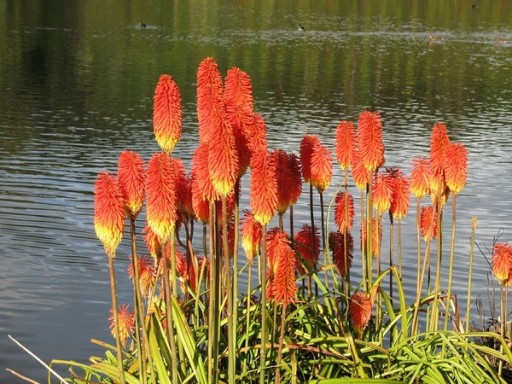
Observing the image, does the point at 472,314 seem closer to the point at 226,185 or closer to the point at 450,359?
the point at 450,359

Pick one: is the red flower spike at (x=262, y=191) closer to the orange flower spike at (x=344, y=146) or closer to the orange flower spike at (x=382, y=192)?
the orange flower spike at (x=344, y=146)

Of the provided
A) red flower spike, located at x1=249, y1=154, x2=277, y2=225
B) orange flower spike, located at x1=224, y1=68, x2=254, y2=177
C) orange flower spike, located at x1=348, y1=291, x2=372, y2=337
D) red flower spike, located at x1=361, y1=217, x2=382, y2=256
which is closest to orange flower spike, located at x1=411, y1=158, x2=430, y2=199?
red flower spike, located at x1=361, y1=217, x2=382, y2=256

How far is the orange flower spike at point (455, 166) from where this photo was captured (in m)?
5.95

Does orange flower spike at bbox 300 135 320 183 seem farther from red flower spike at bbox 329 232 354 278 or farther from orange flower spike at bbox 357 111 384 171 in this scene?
red flower spike at bbox 329 232 354 278

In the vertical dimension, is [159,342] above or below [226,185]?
below

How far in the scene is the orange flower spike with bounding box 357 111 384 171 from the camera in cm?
596

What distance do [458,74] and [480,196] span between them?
24.7 metres

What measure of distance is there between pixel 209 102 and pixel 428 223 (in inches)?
→ 110

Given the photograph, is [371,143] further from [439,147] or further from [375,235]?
[375,235]

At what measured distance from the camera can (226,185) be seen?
4.45 m

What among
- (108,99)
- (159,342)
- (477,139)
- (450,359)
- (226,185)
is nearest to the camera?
(226,185)

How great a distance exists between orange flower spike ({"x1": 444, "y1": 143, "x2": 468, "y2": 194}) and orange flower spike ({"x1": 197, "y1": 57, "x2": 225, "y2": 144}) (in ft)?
5.46

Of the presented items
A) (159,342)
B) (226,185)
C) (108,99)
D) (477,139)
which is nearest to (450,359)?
(159,342)

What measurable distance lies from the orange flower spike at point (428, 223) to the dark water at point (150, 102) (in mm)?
4244
